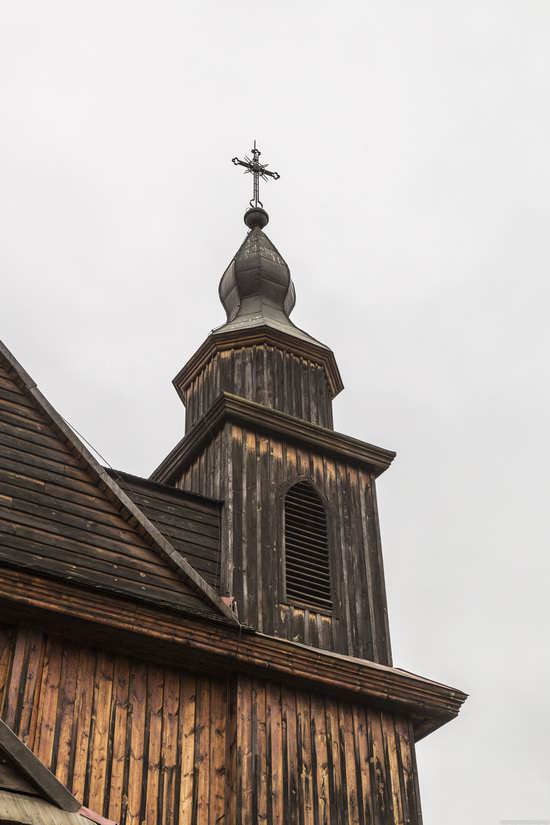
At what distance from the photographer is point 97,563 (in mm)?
11703

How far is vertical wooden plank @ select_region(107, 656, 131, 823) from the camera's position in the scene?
10.7m

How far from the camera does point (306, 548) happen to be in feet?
48.6

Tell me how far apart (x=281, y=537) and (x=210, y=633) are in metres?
3.01

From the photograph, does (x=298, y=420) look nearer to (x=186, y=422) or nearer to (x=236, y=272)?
(x=186, y=422)

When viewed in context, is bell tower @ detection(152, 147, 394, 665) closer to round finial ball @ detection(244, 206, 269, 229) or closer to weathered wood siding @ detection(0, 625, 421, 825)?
weathered wood siding @ detection(0, 625, 421, 825)

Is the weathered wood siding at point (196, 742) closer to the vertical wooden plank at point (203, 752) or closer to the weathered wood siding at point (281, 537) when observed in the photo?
the vertical wooden plank at point (203, 752)

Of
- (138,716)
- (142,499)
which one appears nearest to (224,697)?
(138,716)

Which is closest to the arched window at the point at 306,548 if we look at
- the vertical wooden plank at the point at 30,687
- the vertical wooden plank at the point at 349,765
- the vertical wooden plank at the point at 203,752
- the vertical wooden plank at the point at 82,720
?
the vertical wooden plank at the point at 349,765

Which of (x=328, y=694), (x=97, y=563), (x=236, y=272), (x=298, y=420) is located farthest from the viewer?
(x=236, y=272)

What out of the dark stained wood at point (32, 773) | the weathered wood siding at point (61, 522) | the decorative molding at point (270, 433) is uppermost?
the decorative molding at point (270, 433)

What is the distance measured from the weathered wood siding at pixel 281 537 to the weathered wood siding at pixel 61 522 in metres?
1.92

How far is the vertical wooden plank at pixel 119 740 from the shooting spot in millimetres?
10711

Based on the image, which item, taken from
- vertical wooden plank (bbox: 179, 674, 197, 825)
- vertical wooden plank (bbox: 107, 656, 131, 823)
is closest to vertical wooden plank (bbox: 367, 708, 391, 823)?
vertical wooden plank (bbox: 179, 674, 197, 825)

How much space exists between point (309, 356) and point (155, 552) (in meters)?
6.34
